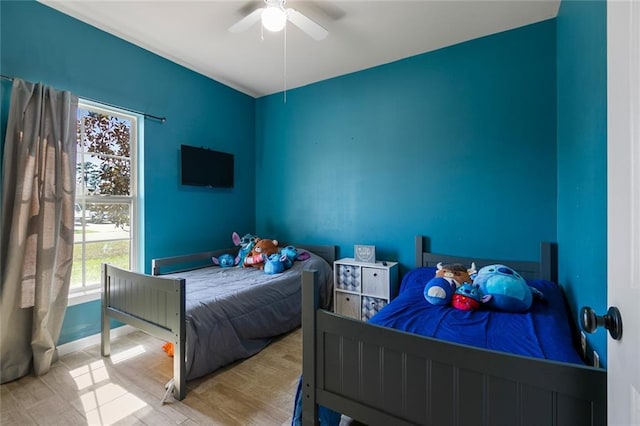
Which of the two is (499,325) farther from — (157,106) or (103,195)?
(157,106)

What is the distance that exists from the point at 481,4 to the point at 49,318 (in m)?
4.03

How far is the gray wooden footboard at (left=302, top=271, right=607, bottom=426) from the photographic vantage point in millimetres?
782

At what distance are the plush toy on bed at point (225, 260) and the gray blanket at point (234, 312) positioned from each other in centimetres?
12

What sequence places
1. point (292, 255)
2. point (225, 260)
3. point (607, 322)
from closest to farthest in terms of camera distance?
point (607, 322) < point (292, 255) < point (225, 260)

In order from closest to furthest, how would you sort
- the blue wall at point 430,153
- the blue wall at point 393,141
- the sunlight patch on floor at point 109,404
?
the sunlight patch on floor at point 109,404, the blue wall at point 393,141, the blue wall at point 430,153

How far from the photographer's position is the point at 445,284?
191cm

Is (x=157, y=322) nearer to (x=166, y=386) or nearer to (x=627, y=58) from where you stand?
(x=166, y=386)

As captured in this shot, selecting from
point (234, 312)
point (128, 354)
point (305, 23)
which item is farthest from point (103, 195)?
point (305, 23)

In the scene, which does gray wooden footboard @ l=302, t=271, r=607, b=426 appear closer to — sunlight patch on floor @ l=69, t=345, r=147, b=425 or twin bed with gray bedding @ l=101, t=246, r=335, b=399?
twin bed with gray bedding @ l=101, t=246, r=335, b=399

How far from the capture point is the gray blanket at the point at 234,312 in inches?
76.5

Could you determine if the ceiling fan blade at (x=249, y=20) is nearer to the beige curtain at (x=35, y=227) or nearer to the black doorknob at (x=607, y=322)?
the beige curtain at (x=35, y=227)

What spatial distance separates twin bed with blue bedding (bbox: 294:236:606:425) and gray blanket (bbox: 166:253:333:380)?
0.94 metres

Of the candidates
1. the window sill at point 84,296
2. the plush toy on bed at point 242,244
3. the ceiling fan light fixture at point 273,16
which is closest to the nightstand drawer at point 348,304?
the plush toy on bed at point 242,244

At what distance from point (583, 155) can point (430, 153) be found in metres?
1.38
